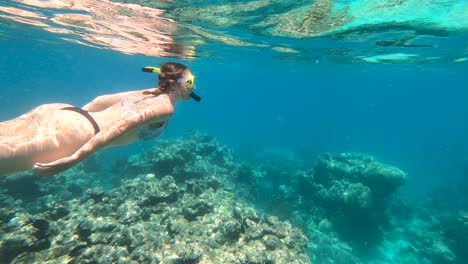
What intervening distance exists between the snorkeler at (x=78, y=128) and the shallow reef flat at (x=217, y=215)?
9.82ft

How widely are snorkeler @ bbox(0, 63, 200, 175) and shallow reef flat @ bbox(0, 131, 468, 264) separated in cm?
299

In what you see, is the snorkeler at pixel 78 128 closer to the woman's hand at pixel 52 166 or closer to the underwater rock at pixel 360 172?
the woman's hand at pixel 52 166

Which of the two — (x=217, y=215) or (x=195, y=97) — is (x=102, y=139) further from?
(x=217, y=215)

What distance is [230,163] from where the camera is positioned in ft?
59.9

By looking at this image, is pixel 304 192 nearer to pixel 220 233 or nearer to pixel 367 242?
pixel 367 242

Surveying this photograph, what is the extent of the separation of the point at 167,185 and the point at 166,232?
252 centimetres

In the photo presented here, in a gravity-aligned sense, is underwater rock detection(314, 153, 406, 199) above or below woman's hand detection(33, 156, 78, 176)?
below

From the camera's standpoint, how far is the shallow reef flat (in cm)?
626

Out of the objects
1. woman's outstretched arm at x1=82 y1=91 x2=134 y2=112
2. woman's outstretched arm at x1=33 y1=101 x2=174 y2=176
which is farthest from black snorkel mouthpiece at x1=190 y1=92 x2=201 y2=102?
woman's outstretched arm at x1=82 y1=91 x2=134 y2=112

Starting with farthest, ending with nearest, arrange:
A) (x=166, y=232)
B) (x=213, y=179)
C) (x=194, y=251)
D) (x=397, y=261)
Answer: (x=397, y=261) < (x=213, y=179) < (x=166, y=232) < (x=194, y=251)

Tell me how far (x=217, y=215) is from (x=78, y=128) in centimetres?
542

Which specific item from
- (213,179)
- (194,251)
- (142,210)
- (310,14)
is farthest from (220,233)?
(310,14)

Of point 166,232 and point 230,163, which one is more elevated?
point 166,232

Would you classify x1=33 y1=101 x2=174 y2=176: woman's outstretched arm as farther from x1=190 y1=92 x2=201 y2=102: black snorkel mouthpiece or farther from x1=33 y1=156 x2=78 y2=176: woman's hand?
x1=190 y1=92 x2=201 y2=102: black snorkel mouthpiece
